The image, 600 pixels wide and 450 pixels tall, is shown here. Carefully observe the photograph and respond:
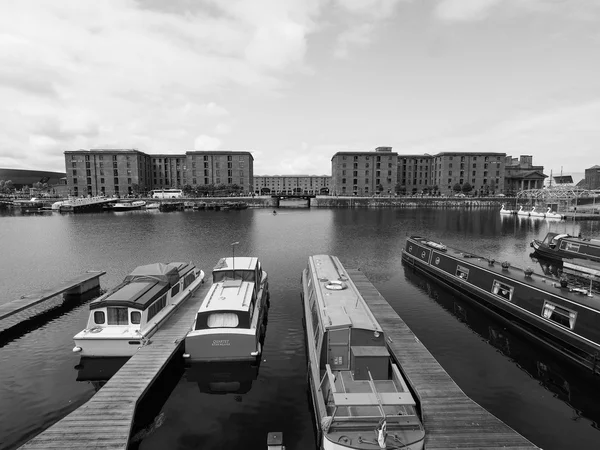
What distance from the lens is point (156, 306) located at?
24297mm

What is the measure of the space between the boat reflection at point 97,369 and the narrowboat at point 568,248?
183 ft

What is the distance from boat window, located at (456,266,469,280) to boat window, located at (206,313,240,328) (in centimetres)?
2573

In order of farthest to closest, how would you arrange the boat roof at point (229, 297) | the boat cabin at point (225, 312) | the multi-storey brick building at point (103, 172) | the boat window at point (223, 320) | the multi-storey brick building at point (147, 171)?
1. the multi-storey brick building at point (147, 171)
2. the multi-storey brick building at point (103, 172)
3. the boat roof at point (229, 297)
4. the boat window at point (223, 320)
5. the boat cabin at point (225, 312)

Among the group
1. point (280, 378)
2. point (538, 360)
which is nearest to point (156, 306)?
point (280, 378)

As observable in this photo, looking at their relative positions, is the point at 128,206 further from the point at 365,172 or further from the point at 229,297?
the point at 229,297

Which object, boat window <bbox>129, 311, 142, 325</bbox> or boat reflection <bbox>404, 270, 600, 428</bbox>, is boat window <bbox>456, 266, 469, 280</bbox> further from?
boat window <bbox>129, 311, 142, 325</bbox>

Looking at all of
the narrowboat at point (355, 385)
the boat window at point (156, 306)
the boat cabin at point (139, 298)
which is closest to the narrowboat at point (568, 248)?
the narrowboat at point (355, 385)

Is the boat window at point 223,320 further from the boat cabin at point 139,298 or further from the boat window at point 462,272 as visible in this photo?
the boat window at point 462,272

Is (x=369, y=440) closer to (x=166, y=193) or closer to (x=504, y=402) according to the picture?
(x=504, y=402)

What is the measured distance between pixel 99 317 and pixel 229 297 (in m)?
8.48

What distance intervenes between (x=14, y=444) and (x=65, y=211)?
14395 cm

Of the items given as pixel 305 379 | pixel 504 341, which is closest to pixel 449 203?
pixel 504 341

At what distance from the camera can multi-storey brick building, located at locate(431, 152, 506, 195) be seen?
191 metres

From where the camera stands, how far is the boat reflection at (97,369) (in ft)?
63.8
